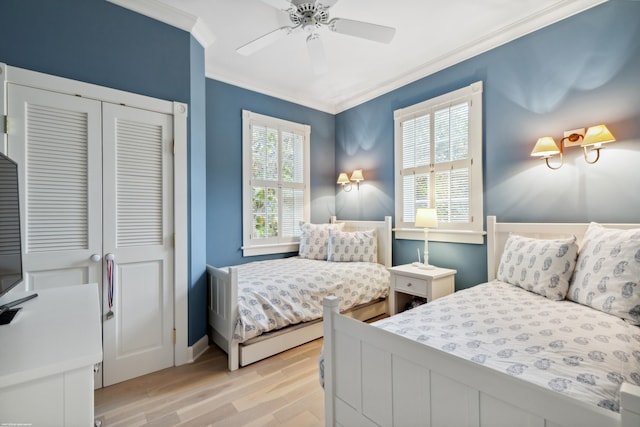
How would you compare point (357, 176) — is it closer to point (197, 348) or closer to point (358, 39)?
point (358, 39)

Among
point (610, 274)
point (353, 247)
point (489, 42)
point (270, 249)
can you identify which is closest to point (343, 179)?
point (353, 247)

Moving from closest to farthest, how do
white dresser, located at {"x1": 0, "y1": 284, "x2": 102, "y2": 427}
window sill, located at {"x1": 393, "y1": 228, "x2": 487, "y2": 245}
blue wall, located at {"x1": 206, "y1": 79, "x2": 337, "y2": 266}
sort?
white dresser, located at {"x1": 0, "y1": 284, "x2": 102, "y2": 427}, window sill, located at {"x1": 393, "y1": 228, "x2": 487, "y2": 245}, blue wall, located at {"x1": 206, "y1": 79, "x2": 337, "y2": 266}

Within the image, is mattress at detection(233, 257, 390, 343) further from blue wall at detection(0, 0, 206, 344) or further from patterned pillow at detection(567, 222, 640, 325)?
patterned pillow at detection(567, 222, 640, 325)

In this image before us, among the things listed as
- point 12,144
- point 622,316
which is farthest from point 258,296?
point 622,316

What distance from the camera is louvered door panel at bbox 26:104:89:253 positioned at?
1.76 m

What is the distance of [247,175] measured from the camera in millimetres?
3438

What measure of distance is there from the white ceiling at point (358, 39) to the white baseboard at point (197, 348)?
8.61ft

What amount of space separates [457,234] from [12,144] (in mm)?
3482

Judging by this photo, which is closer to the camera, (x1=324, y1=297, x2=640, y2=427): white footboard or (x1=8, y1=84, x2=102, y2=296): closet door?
(x1=324, y1=297, x2=640, y2=427): white footboard

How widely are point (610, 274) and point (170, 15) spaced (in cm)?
339

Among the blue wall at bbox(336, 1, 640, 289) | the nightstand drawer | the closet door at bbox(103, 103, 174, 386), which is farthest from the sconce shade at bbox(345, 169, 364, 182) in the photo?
the closet door at bbox(103, 103, 174, 386)

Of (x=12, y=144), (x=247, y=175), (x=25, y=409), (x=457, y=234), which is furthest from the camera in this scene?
(x=247, y=175)

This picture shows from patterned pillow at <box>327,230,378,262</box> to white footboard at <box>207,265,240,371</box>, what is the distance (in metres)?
1.37

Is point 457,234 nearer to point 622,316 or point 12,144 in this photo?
point 622,316
